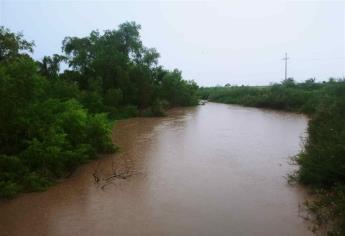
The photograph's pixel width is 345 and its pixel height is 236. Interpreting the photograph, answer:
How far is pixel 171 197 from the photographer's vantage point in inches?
328

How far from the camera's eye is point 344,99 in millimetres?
11711

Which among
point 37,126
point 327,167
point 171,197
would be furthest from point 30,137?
point 327,167

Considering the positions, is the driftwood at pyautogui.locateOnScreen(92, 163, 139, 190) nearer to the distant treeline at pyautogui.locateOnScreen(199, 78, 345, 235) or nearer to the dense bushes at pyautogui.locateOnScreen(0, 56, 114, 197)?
the dense bushes at pyautogui.locateOnScreen(0, 56, 114, 197)

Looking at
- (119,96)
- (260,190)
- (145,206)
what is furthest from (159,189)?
(119,96)

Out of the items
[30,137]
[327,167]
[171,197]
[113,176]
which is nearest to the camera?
[327,167]

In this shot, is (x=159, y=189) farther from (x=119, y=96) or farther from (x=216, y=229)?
(x=119, y=96)

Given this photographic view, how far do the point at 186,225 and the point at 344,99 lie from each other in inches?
294

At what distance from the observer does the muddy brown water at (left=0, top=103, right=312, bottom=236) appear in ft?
21.9

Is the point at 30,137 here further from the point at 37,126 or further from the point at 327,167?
the point at 327,167

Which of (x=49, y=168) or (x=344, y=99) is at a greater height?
(x=344, y=99)

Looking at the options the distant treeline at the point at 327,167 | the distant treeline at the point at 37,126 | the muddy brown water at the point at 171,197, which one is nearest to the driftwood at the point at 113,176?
the muddy brown water at the point at 171,197

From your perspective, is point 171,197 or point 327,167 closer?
point 327,167

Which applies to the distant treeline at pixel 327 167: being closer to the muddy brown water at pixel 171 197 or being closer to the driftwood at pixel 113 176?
the muddy brown water at pixel 171 197

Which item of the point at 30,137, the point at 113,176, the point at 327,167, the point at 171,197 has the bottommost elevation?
the point at 171,197
